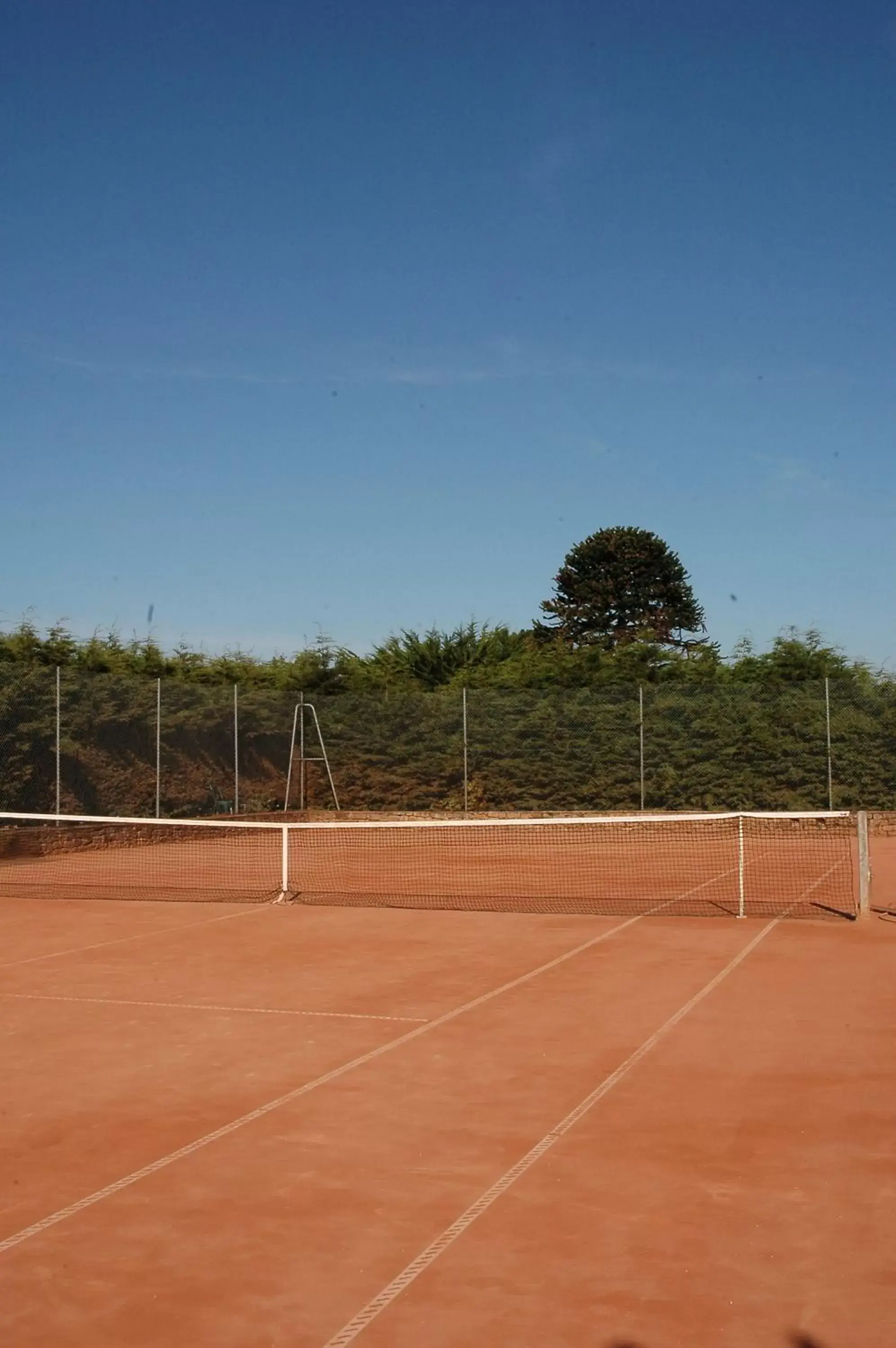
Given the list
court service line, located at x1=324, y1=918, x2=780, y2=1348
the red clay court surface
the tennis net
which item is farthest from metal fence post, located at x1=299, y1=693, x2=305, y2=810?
court service line, located at x1=324, y1=918, x2=780, y2=1348

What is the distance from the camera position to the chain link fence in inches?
887

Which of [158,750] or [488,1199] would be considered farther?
[158,750]

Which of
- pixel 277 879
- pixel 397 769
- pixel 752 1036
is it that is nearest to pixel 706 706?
pixel 397 769

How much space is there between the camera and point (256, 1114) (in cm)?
589

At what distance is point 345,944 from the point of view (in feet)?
36.1

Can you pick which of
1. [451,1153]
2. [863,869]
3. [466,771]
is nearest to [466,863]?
[466,771]

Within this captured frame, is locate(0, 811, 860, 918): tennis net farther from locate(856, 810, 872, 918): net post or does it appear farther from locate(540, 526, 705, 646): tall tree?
locate(540, 526, 705, 646): tall tree

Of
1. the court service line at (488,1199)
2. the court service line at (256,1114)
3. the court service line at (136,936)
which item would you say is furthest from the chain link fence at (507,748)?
the court service line at (488,1199)

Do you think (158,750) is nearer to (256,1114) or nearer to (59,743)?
(59,743)

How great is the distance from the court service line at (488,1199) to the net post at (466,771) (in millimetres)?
17020

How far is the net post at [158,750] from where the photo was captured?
21766 mm

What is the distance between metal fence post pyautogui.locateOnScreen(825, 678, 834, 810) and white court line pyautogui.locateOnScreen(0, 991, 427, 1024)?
1690cm

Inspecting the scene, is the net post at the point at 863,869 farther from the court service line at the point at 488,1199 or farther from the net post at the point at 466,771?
the net post at the point at 466,771

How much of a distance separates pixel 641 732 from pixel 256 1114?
19.1m
